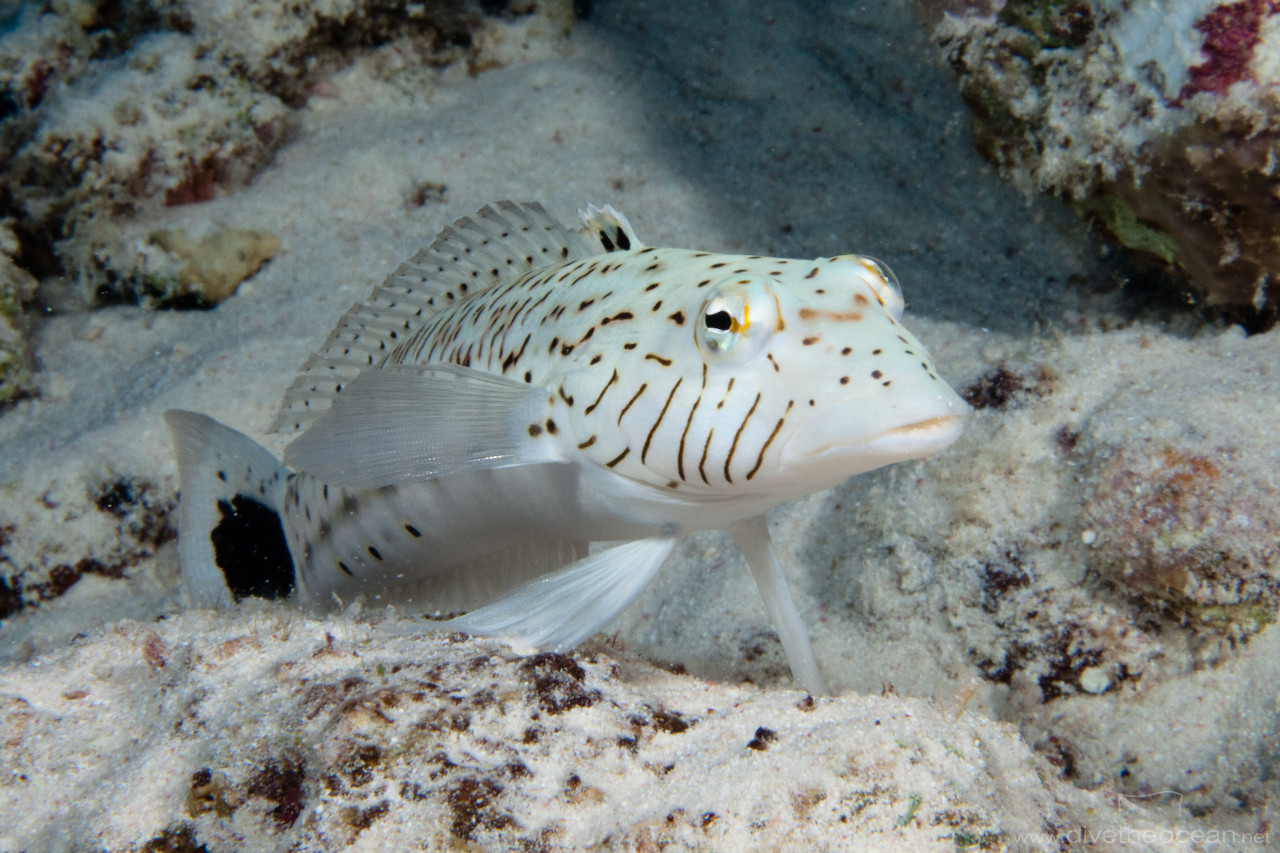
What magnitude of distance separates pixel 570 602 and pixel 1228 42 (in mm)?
3214

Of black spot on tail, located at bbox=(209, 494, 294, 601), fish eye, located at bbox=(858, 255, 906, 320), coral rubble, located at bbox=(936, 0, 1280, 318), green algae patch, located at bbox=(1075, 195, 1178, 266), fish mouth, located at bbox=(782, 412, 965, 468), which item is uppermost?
coral rubble, located at bbox=(936, 0, 1280, 318)

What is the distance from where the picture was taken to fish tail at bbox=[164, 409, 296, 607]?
10.3 ft

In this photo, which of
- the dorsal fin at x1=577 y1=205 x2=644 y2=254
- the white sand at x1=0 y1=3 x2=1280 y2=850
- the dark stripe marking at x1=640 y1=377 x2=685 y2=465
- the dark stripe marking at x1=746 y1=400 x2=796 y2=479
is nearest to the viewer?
the white sand at x1=0 y1=3 x2=1280 y2=850

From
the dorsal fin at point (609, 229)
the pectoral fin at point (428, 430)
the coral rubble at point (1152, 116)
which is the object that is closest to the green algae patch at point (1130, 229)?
the coral rubble at point (1152, 116)

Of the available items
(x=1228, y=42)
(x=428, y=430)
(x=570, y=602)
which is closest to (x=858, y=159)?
(x=1228, y=42)

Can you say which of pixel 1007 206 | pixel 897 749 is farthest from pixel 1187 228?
pixel 897 749

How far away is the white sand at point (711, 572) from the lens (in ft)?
4.47

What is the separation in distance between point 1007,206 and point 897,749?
4.22m

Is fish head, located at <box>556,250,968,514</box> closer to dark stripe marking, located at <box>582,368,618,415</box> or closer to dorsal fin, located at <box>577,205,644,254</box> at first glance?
dark stripe marking, located at <box>582,368,618,415</box>

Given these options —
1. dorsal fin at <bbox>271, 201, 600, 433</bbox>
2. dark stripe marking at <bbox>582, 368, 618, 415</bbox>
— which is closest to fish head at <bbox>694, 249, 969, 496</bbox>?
dark stripe marking at <bbox>582, 368, 618, 415</bbox>

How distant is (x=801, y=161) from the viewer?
5.24 meters

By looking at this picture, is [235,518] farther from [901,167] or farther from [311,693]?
[901,167]

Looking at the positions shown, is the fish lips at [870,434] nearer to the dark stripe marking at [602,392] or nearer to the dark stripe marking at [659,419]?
the dark stripe marking at [659,419]

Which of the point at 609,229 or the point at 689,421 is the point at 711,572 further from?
the point at 689,421
